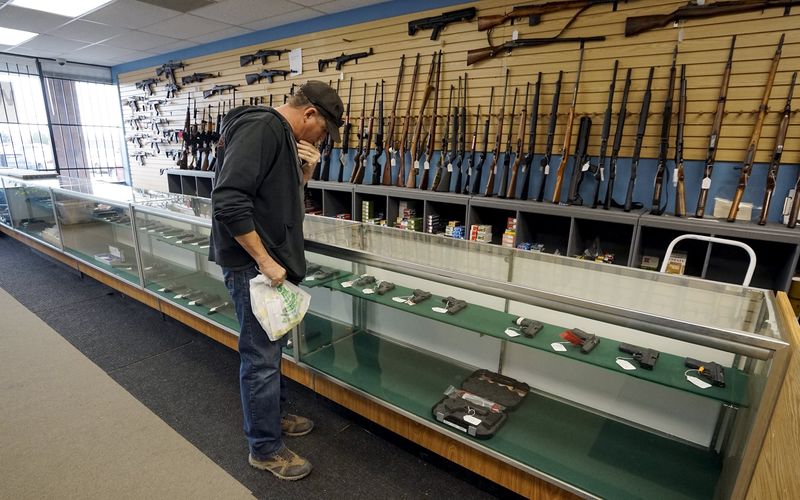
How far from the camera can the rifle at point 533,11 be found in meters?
3.36

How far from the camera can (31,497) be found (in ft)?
5.51

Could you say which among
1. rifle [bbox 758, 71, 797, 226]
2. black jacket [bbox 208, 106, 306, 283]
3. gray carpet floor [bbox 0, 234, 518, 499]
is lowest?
gray carpet floor [bbox 0, 234, 518, 499]

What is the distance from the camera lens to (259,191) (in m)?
1.55

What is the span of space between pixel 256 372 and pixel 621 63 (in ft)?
11.6

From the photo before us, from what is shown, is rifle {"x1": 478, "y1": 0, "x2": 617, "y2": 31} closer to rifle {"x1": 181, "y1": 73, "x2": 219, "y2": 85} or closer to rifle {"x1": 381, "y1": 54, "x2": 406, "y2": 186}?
rifle {"x1": 381, "y1": 54, "x2": 406, "y2": 186}

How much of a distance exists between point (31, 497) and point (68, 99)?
35.8 ft

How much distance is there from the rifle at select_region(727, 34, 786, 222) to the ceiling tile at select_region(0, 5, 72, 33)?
7.57 metres

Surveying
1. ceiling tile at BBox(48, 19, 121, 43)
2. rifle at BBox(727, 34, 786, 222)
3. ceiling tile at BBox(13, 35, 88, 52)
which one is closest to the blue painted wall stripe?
ceiling tile at BBox(48, 19, 121, 43)

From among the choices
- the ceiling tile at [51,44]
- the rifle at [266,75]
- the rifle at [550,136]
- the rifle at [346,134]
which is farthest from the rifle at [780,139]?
the ceiling tile at [51,44]

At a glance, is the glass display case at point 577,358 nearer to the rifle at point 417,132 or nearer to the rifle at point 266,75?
the rifle at point 417,132

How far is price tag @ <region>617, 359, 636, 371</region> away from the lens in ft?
4.57

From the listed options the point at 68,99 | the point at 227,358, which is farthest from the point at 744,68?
the point at 68,99

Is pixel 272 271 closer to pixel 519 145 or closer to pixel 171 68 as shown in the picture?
pixel 519 145

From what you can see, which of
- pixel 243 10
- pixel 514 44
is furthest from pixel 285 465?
pixel 243 10
